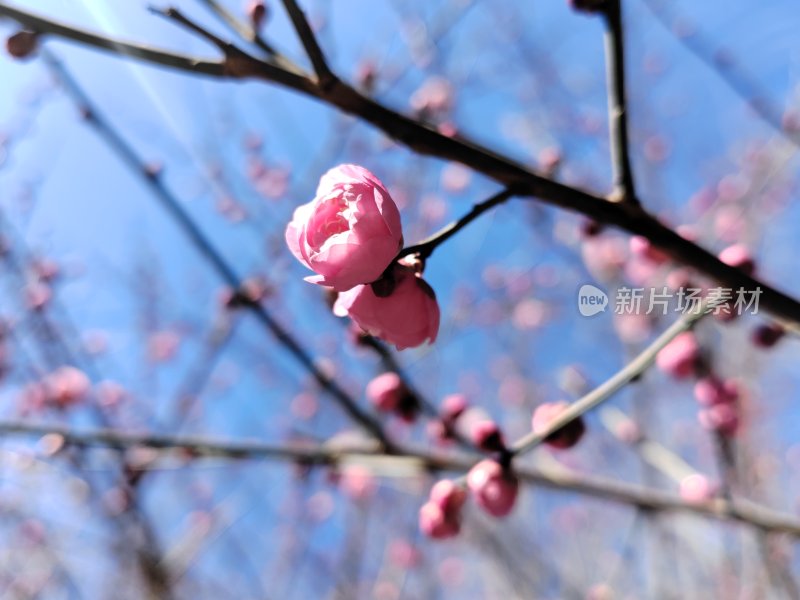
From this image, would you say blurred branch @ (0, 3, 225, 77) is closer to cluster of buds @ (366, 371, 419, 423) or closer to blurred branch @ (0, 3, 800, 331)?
blurred branch @ (0, 3, 800, 331)

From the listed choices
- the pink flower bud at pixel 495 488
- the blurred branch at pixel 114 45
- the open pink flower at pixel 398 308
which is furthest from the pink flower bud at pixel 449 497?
the blurred branch at pixel 114 45

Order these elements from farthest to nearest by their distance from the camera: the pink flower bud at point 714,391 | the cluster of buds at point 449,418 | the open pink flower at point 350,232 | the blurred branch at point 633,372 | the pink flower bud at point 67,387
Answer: the pink flower bud at point 67,387 < the pink flower bud at point 714,391 < the cluster of buds at point 449,418 < the blurred branch at point 633,372 < the open pink flower at point 350,232

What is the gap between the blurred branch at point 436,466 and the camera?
1.53m

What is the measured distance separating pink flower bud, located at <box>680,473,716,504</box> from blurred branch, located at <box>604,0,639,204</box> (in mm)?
1295

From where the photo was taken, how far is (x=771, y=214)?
4566 millimetres

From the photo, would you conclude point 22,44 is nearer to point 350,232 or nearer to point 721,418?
point 350,232

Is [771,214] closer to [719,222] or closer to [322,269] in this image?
[719,222]

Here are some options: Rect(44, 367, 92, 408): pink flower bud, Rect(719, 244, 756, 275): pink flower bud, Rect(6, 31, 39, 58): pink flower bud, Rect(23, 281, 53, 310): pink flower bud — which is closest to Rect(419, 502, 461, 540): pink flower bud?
Rect(719, 244, 756, 275): pink flower bud

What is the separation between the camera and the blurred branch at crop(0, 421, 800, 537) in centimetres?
153

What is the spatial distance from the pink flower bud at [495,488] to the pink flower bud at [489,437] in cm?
5

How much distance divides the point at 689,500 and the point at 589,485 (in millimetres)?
374

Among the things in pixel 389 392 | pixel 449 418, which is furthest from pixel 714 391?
pixel 389 392

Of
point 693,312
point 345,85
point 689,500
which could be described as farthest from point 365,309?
point 689,500

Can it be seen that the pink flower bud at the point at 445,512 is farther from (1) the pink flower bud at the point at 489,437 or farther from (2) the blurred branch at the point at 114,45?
(2) the blurred branch at the point at 114,45
